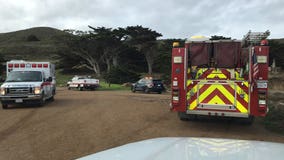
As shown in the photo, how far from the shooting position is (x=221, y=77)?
9.54 metres

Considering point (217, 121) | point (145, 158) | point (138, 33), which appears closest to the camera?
point (145, 158)

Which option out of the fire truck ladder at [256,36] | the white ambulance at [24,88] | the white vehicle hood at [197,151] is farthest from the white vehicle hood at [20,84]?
the white vehicle hood at [197,151]

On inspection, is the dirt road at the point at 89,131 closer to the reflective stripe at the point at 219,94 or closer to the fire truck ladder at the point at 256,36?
the reflective stripe at the point at 219,94

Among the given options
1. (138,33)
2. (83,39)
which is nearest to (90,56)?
(83,39)

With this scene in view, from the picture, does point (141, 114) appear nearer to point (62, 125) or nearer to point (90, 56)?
point (62, 125)

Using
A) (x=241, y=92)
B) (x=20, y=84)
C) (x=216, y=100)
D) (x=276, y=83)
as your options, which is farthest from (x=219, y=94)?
(x=276, y=83)

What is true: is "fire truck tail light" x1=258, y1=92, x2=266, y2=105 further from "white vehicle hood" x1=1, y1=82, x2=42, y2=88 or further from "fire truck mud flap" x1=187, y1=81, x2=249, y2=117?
"white vehicle hood" x1=1, y1=82, x2=42, y2=88

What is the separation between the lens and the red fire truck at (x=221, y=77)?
8.58 meters

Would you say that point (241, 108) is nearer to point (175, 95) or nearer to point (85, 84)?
point (175, 95)

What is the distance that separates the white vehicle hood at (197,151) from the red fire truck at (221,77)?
5.75 metres

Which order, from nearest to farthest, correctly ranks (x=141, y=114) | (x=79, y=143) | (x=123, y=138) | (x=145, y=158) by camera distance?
(x=145, y=158)
(x=79, y=143)
(x=123, y=138)
(x=141, y=114)

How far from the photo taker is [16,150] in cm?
667

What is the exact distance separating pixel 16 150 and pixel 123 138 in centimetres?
264

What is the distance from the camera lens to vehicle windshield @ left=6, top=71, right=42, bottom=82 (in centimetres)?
1554
